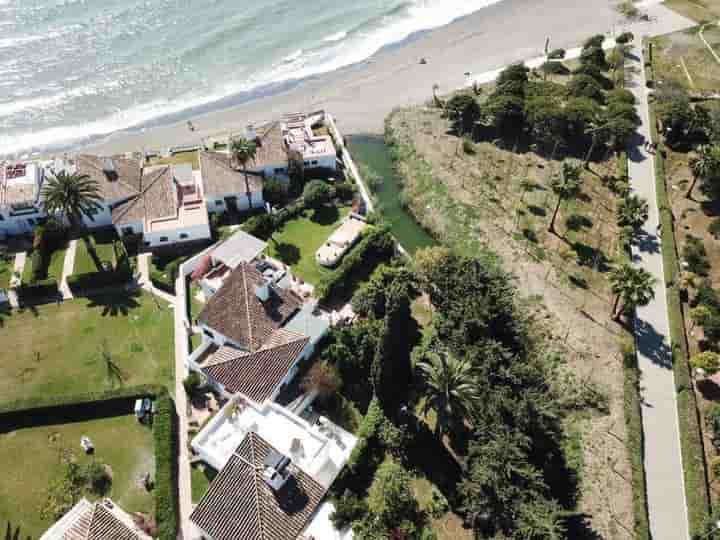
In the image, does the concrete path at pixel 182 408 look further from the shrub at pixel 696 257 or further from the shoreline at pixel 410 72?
the shrub at pixel 696 257

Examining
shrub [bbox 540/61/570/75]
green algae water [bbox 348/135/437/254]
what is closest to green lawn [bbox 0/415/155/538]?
green algae water [bbox 348/135/437/254]

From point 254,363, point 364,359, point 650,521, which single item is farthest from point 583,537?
point 254,363

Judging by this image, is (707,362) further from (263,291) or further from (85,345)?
(85,345)

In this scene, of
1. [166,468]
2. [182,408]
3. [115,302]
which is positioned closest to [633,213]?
[182,408]

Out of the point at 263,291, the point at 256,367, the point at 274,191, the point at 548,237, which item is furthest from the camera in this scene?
the point at 274,191

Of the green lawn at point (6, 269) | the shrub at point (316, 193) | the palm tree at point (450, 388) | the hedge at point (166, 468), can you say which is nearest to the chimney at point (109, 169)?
the green lawn at point (6, 269)

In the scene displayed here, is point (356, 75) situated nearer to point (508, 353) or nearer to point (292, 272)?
point (292, 272)
